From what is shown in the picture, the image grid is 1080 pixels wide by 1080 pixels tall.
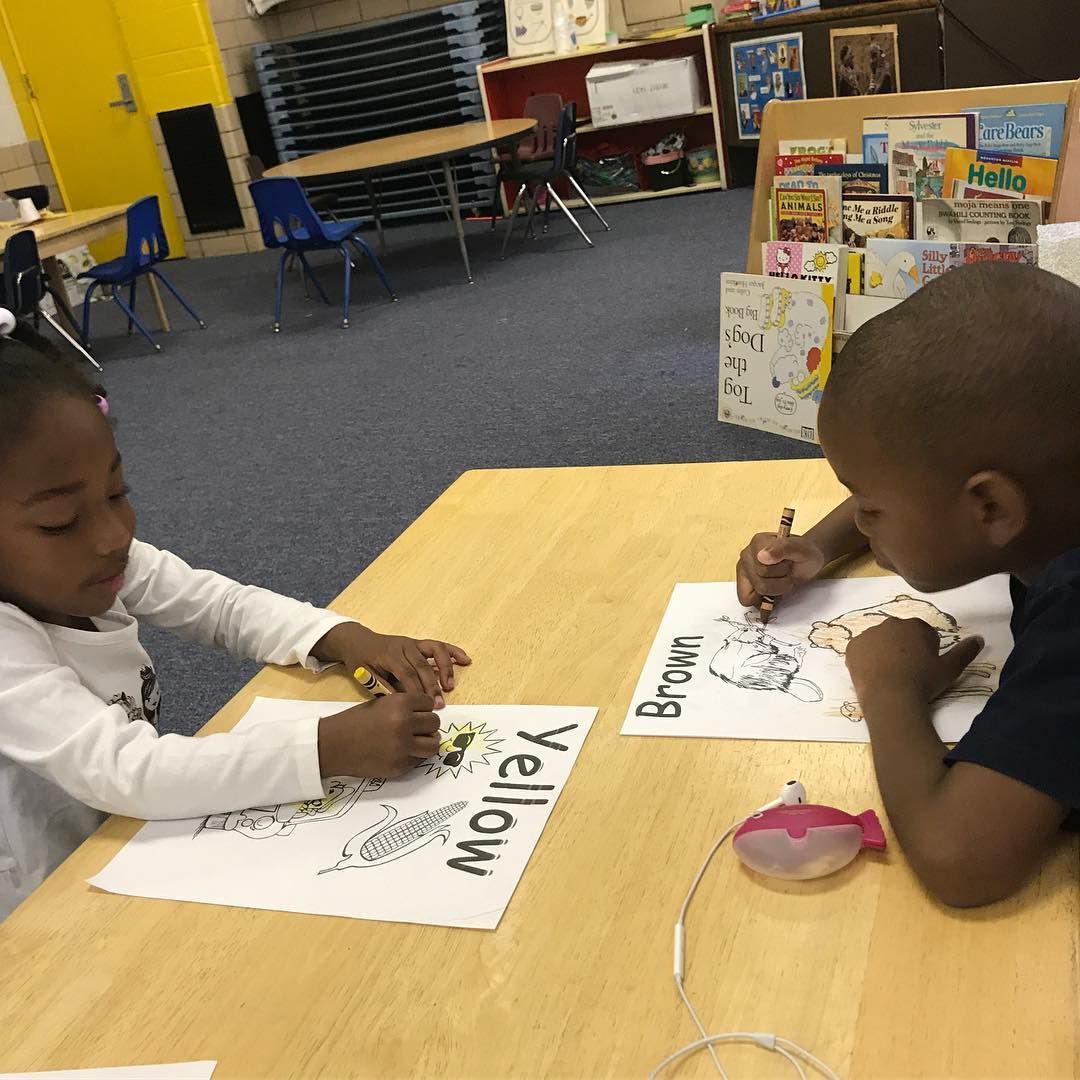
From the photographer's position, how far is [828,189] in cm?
222

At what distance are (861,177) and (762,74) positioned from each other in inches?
→ 177

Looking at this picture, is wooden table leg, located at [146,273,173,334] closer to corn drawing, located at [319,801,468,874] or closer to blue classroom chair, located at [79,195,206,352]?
blue classroom chair, located at [79,195,206,352]

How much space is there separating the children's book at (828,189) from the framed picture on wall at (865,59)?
3695mm

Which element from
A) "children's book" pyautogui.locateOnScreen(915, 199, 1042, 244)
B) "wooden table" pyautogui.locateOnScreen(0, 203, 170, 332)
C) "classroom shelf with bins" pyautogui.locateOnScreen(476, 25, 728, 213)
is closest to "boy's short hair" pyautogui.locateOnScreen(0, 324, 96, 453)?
"children's book" pyautogui.locateOnScreen(915, 199, 1042, 244)

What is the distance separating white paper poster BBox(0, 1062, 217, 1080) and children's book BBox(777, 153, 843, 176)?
6.68 feet

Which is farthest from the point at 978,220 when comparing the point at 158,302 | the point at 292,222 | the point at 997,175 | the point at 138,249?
the point at 158,302

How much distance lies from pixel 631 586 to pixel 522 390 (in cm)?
291

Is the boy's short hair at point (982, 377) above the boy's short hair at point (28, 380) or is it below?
below

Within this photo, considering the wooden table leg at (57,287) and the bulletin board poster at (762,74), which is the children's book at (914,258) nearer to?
the bulletin board poster at (762,74)

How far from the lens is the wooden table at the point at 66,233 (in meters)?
5.20

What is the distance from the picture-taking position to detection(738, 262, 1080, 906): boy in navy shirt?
66 cm

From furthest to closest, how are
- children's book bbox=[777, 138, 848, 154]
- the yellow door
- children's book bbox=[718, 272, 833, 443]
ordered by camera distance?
the yellow door, children's book bbox=[718, 272, 833, 443], children's book bbox=[777, 138, 848, 154]


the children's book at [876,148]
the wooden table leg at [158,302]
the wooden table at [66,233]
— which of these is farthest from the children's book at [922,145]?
the wooden table leg at [158,302]

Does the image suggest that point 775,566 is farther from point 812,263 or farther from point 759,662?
point 812,263
